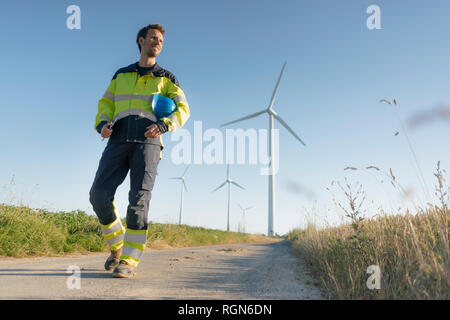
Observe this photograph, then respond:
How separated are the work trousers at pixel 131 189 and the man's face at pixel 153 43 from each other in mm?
1163

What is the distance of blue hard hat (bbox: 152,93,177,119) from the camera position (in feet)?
11.9

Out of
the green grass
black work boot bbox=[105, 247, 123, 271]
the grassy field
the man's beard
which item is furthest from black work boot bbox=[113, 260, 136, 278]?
the grassy field

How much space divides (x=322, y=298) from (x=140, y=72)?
3.06 meters

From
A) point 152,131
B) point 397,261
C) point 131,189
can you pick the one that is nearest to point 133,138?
point 152,131

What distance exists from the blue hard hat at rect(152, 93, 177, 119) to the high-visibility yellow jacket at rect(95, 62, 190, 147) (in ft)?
0.19

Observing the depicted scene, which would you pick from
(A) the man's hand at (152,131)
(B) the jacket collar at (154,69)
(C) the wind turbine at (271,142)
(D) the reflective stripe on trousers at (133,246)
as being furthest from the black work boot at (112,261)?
(C) the wind turbine at (271,142)

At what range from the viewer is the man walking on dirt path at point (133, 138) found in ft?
11.1

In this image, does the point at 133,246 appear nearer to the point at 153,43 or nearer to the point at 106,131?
the point at 106,131

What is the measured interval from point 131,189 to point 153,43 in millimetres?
1767

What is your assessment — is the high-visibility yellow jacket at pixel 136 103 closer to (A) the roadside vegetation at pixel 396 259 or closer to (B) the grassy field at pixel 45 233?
(A) the roadside vegetation at pixel 396 259

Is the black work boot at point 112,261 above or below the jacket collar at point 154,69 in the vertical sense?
below

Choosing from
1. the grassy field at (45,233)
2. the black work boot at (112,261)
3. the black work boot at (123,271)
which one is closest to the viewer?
the black work boot at (123,271)

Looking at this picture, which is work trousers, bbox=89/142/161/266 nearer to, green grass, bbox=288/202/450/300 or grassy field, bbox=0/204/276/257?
green grass, bbox=288/202/450/300
